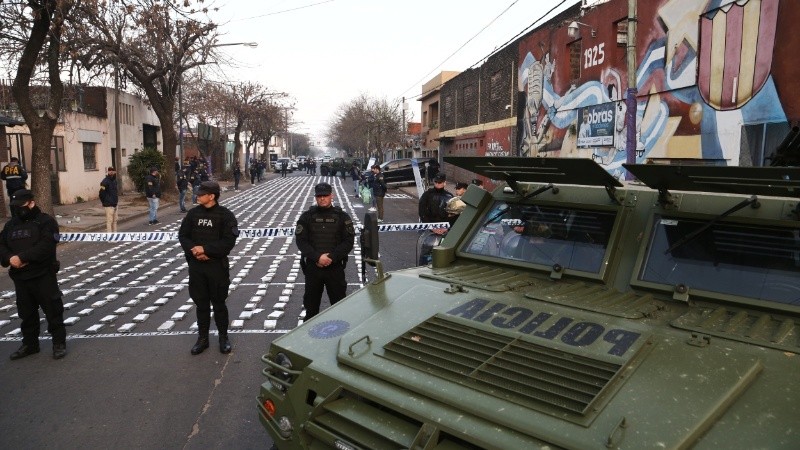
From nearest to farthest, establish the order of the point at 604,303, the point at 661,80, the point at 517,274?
the point at 604,303, the point at 517,274, the point at 661,80

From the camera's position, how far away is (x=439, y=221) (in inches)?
361

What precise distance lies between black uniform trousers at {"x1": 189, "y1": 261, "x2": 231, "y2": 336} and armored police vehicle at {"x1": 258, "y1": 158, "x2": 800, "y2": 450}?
8.14 feet

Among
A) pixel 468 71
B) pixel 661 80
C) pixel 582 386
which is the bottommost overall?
pixel 582 386

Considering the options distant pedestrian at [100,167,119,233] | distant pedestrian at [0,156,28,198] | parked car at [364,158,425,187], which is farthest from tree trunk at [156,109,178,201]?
distant pedestrian at [100,167,119,233]

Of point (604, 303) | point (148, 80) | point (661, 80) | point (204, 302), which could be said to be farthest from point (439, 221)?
point (148, 80)

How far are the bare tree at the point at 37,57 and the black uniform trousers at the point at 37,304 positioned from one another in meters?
8.32

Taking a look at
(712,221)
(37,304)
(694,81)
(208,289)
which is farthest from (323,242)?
(694,81)

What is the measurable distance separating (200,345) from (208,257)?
37.4 inches

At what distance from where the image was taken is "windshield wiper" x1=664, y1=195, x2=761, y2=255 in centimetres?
321

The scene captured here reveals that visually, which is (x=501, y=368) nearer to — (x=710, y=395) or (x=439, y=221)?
(x=710, y=395)

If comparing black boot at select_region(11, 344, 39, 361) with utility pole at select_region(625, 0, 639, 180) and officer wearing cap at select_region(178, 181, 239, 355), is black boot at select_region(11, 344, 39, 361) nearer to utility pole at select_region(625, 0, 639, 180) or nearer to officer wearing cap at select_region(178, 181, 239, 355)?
officer wearing cap at select_region(178, 181, 239, 355)

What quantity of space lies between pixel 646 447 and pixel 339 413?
1.32 meters

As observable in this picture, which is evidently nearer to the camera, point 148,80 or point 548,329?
point 548,329

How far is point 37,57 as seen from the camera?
14055mm
